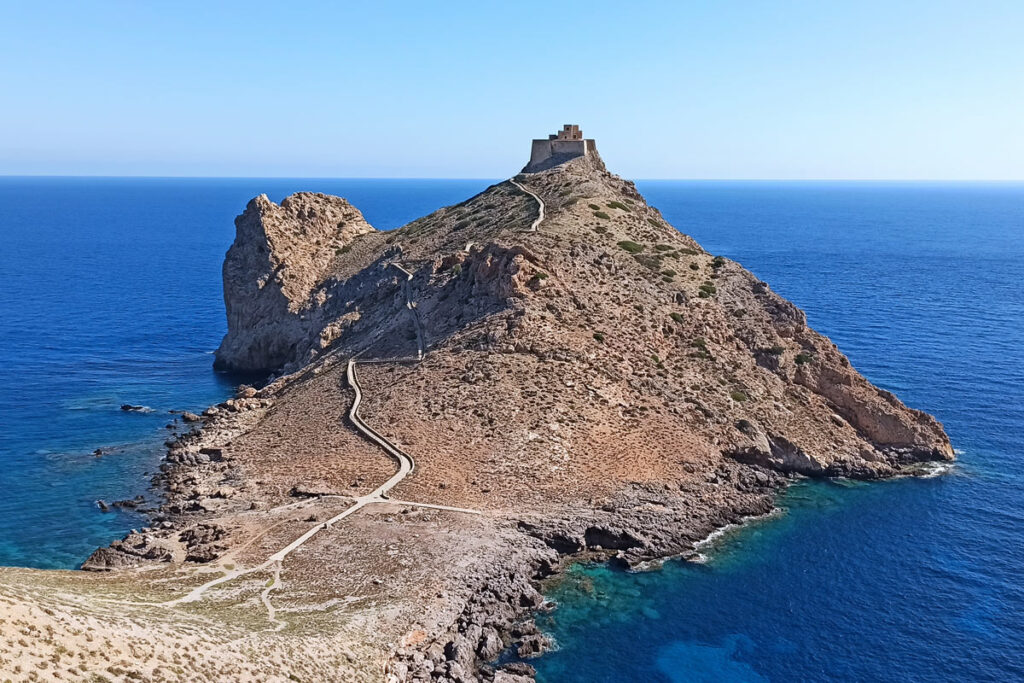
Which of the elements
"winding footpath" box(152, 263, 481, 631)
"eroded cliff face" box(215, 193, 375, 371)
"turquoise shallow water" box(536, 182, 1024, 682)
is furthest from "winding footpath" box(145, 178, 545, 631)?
"eroded cliff face" box(215, 193, 375, 371)

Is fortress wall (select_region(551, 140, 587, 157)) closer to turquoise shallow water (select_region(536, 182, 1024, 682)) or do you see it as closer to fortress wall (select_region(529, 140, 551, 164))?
fortress wall (select_region(529, 140, 551, 164))

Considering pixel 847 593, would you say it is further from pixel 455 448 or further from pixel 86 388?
pixel 86 388

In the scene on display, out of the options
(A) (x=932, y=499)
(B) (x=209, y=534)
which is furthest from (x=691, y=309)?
(B) (x=209, y=534)

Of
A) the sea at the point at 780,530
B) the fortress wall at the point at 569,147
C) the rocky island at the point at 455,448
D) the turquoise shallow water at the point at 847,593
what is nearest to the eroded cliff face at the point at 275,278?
the rocky island at the point at 455,448

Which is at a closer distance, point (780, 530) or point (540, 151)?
point (780, 530)

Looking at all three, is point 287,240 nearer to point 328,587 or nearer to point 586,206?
point 586,206

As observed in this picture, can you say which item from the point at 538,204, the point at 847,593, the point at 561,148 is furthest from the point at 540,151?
the point at 847,593
